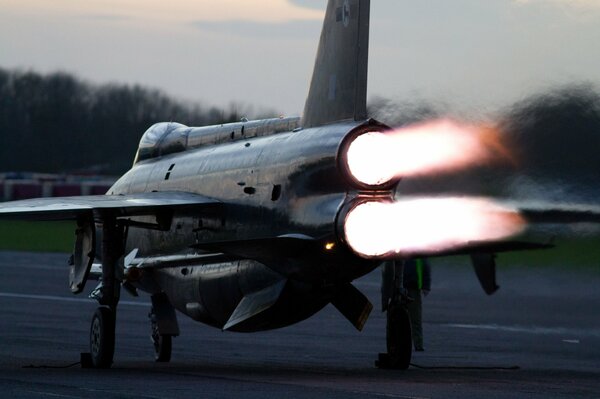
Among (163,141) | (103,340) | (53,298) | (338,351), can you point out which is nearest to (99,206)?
(103,340)

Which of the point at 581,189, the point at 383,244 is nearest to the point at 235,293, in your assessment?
the point at 383,244

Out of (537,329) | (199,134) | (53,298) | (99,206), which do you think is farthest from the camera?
(53,298)

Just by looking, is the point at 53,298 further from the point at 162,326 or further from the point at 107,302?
the point at 107,302

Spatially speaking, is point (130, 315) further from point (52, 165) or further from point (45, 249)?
point (45, 249)

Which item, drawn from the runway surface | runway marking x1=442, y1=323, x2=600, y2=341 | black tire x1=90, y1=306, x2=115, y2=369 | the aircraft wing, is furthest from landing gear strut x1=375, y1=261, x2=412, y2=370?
runway marking x1=442, y1=323, x2=600, y2=341

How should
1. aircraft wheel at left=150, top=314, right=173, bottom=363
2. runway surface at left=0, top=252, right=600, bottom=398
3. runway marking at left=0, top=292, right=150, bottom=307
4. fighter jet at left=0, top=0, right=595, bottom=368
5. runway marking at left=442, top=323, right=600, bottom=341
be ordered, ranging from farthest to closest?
1. runway marking at left=0, top=292, right=150, bottom=307
2. runway marking at left=442, top=323, right=600, bottom=341
3. aircraft wheel at left=150, top=314, right=173, bottom=363
4. fighter jet at left=0, top=0, right=595, bottom=368
5. runway surface at left=0, top=252, right=600, bottom=398

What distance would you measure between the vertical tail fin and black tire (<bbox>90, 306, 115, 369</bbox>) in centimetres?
393

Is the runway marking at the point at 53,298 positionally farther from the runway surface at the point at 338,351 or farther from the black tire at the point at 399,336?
the black tire at the point at 399,336

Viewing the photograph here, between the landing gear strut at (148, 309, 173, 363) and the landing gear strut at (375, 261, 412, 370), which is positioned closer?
the landing gear strut at (375, 261, 412, 370)

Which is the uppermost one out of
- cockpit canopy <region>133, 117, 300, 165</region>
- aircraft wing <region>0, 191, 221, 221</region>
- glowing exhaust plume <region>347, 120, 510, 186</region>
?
cockpit canopy <region>133, 117, 300, 165</region>

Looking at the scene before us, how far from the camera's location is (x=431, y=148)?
59.3ft

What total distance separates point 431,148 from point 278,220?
84.5 inches

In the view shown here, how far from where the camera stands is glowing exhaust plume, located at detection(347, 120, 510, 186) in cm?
1680

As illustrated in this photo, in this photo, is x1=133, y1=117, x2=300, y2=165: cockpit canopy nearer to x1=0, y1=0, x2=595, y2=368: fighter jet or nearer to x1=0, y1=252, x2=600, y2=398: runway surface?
x1=0, y1=0, x2=595, y2=368: fighter jet
